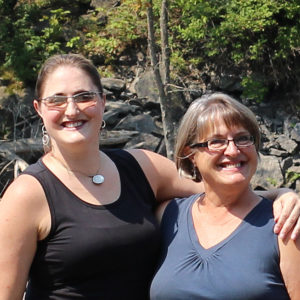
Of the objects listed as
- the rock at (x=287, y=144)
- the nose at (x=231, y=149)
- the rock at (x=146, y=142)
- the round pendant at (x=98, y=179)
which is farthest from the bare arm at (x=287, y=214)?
the rock at (x=287, y=144)

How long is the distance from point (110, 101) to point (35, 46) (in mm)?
2006

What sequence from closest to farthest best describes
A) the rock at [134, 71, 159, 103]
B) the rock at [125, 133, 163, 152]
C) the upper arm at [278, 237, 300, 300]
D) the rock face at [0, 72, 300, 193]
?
the upper arm at [278, 237, 300, 300]
the rock face at [0, 72, 300, 193]
the rock at [125, 133, 163, 152]
the rock at [134, 71, 159, 103]

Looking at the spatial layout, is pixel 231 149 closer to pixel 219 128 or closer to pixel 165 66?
pixel 219 128

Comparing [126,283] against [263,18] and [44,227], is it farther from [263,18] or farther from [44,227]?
[263,18]

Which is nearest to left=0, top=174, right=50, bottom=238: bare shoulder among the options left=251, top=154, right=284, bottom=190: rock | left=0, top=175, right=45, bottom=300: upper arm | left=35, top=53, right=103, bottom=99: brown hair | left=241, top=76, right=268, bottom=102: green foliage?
left=0, top=175, right=45, bottom=300: upper arm

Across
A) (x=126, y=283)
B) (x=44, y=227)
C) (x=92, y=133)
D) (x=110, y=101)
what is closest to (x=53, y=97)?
(x=92, y=133)

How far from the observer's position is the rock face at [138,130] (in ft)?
31.9

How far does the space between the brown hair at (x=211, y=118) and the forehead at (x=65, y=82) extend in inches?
18.4

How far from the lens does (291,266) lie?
195 centimetres

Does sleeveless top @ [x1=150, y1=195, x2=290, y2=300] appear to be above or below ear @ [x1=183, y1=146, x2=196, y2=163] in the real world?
below

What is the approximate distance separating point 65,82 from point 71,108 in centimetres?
13

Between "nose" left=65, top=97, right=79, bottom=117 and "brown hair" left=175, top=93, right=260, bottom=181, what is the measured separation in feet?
1.59

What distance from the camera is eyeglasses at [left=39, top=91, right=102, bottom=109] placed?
2307 millimetres

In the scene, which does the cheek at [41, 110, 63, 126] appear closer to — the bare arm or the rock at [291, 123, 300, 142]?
the bare arm
